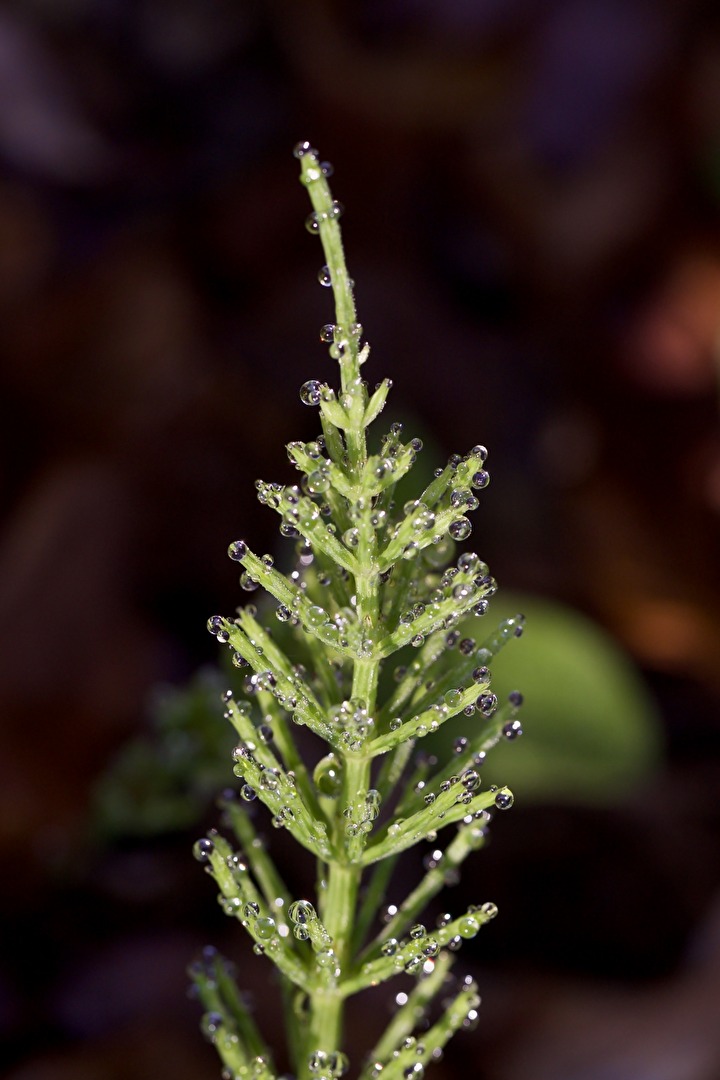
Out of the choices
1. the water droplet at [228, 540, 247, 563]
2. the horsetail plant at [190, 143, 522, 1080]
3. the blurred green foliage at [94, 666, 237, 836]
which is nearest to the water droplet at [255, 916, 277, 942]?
the horsetail plant at [190, 143, 522, 1080]

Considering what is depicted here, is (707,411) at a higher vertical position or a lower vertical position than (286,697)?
higher

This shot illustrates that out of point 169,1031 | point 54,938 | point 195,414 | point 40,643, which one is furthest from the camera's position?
point 195,414

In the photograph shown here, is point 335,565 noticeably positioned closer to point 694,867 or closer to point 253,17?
point 694,867

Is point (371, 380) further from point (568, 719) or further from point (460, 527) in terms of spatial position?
point (460, 527)

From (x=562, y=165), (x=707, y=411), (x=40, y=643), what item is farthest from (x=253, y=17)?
(x=40, y=643)

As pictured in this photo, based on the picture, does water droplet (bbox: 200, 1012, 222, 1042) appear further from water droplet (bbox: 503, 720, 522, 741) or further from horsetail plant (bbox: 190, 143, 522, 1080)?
water droplet (bbox: 503, 720, 522, 741)
